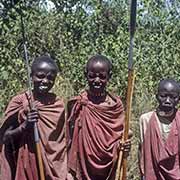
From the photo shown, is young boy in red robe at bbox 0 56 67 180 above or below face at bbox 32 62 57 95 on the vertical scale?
below

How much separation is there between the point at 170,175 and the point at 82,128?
0.86m

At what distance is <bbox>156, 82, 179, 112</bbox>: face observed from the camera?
5660mm

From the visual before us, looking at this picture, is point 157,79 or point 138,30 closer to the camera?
point 157,79

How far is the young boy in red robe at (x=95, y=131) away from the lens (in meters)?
5.51

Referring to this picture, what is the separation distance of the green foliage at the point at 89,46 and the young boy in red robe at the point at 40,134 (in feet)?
9.89

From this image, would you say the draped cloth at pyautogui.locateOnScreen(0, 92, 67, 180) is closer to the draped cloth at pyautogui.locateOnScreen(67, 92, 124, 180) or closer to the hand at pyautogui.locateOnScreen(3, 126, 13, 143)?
the hand at pyautogui.locateOnScreen(3, 126, 13, 143)

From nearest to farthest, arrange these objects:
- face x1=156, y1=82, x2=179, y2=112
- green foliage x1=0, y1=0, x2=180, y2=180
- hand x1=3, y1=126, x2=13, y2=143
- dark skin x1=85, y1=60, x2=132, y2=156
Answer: hand x1=3, y1=126, x2=13, y2=143, dark skin x1=85, y1=60, x2=132, y2=156, face x1=156, y1=82, x2=179, y2=112, green foliage x1=0, y1=0, x2=180, y2=180

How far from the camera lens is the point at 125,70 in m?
8.88

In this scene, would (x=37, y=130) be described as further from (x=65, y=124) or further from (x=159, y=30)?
(x=159, y=30)

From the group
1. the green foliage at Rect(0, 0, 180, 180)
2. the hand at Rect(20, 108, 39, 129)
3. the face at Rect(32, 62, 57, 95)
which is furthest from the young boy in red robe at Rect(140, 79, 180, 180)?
the green foliage at Rect(0, 0, 180, 180)

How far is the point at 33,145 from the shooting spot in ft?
17.4

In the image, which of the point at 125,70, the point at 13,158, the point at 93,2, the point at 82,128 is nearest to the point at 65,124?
the point at 82,128

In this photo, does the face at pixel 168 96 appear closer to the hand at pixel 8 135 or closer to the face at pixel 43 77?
the face at pixel 43 77

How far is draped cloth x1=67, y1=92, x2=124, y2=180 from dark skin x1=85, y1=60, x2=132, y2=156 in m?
0.06
